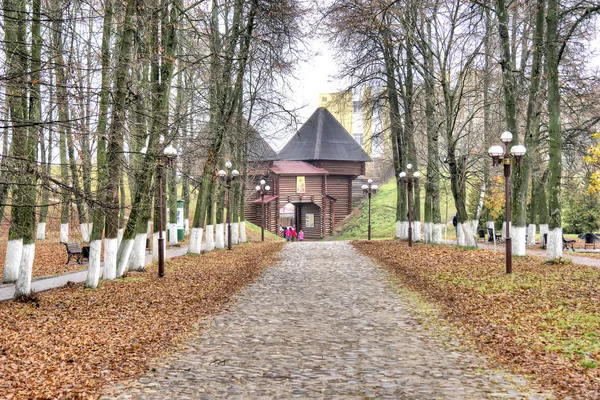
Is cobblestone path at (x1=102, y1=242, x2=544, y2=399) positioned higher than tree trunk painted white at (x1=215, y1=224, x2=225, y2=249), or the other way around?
tree trunk painted white at (x1=215, y1=224, x2=225, y2=249)

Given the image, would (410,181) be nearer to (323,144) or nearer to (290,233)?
(290,233)

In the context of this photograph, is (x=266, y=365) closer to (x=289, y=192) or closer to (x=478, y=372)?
(x=478, y=372)

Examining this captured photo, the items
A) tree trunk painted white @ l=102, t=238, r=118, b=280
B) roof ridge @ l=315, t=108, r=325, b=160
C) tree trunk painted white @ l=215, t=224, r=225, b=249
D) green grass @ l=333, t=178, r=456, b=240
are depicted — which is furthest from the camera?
roof ridge @ l=315, t=108, r=325, b=160

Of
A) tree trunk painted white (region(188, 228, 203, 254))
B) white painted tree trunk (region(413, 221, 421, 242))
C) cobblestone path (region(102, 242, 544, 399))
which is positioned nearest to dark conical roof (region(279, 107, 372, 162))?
white painted tree trunk (region(413, 221, 421, 242))

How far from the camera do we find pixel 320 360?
8570 millimetres

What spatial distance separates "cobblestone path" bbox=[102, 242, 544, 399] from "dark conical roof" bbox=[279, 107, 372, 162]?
49.3 meters

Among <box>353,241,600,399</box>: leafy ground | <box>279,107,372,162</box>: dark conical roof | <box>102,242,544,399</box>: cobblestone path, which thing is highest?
<box>279,107,372,162</box>: dark conical roof

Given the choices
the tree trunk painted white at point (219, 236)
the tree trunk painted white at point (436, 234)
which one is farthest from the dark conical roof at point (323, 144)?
the tree trunk painted white at point (436, 234)

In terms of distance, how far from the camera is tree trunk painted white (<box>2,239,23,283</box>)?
17.2m

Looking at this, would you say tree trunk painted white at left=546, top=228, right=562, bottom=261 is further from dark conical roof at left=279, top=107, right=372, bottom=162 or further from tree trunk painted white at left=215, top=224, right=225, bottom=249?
dark conical roof at left=279, top=107, right=372, bottom=162

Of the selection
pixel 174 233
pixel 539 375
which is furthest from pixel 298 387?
pixel 174 233

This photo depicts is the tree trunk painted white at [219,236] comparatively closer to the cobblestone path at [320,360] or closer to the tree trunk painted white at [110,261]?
the tree trunk painted white at [110,261]

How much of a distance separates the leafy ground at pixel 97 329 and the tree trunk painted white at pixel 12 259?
2056mm

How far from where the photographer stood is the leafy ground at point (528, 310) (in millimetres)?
7963
